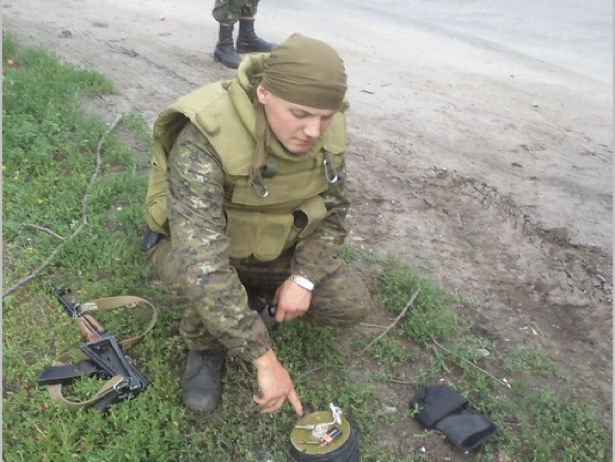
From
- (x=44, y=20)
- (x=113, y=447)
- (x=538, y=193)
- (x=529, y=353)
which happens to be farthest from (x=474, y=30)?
(x=113, y=447)

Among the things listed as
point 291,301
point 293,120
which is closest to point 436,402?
point 291,301

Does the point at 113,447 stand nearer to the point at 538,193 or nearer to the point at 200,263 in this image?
the point at 200,263

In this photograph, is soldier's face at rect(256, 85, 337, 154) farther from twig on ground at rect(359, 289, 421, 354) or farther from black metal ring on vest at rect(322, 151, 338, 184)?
twig on ground at rect(359, 289, 421, 354)

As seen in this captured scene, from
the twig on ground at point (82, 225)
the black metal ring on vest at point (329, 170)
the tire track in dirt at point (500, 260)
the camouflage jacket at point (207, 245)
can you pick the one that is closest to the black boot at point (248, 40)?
the twig on ground at point (82, 225)

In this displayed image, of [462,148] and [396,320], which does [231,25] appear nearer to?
[462,148]

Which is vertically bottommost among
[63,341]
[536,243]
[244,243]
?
[63,341]

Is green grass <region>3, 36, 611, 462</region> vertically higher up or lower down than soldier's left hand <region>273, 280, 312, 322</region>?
lower down

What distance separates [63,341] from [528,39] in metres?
7.22

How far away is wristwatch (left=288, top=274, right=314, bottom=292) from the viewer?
9.36 ft

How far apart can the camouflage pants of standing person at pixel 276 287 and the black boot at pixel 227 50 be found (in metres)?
3.66

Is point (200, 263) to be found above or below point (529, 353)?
above

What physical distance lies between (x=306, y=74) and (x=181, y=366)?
150 cm

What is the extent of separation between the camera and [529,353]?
3371 millimetres

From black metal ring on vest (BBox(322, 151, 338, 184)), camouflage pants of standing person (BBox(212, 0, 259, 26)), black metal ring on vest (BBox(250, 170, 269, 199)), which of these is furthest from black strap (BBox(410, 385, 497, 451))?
camouflage pants of standing person (BBox(212, 0, 259, 26))
